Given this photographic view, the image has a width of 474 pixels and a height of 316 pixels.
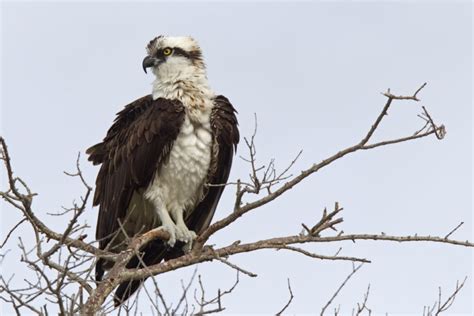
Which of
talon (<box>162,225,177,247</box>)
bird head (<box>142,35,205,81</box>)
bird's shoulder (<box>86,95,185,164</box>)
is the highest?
bird head (<box>142,35,205,81</box>)

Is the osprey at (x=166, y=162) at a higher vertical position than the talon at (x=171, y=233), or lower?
higher

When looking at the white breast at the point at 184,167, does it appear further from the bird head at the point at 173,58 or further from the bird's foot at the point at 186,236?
the bird head at the point at 173,58

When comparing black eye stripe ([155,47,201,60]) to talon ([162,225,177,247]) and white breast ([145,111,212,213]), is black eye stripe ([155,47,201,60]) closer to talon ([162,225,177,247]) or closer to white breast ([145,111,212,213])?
white breast ([145,111,212,213])

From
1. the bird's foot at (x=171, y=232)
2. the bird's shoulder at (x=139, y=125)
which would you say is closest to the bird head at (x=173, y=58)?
the bird's shoulder at (x=139, y=125)

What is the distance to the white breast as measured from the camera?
706cm

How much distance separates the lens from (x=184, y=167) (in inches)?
280

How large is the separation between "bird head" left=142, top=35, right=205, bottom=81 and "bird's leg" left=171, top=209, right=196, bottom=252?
1.24 metres

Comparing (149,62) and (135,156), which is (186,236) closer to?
(135,156)

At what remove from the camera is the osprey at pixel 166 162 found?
6.99 metres

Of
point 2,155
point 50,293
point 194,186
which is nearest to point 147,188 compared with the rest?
point 194,186

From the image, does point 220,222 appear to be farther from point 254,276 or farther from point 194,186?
point 194,186

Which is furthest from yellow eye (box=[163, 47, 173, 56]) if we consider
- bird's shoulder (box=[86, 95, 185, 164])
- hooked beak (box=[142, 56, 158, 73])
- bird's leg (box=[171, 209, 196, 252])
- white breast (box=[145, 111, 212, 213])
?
bird's leg (box=[171, 209, 196, 252])

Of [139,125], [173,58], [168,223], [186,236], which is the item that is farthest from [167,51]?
[186,236]

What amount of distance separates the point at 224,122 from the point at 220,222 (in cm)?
158
